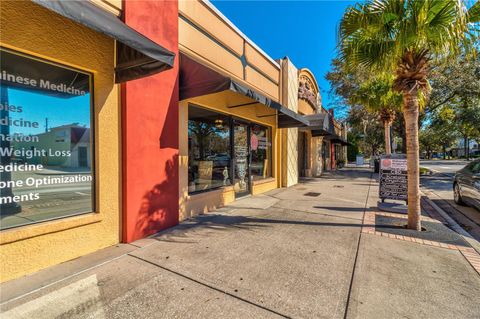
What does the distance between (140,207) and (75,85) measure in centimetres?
224

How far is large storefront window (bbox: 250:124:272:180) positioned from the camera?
884 centimetres

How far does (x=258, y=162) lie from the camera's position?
9.25 meters

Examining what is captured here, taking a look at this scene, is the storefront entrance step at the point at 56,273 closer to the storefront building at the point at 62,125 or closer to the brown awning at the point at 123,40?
the storefront building at the point at 62,125

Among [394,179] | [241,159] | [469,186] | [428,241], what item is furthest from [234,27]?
[469,186]

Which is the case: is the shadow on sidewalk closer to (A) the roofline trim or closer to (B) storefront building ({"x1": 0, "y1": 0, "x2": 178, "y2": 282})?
(B) storefront building ({"x1": 0, "y1": 0, "x2": 178, "y2": 282})

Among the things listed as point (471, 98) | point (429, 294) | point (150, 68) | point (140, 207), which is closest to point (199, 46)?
point (150, 68)

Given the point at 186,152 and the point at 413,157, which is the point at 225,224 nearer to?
the point at 186,152

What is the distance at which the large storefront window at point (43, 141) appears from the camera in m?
2.98

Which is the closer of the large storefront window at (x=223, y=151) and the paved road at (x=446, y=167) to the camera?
the large storefront window at (x=223, y=151)

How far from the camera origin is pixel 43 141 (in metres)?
3.31

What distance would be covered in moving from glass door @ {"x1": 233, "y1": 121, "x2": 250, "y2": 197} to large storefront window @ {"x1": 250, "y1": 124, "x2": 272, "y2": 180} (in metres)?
0.31

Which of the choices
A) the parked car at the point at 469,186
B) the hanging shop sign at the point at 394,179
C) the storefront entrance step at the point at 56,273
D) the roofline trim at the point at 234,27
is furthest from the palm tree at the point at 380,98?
the storefront entrance step at the point at 56,273

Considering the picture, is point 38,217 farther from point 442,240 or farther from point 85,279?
point 442,240

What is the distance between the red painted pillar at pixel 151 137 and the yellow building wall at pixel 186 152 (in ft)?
1.40
